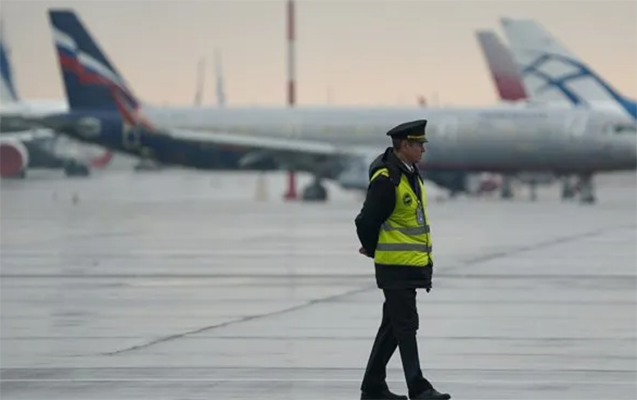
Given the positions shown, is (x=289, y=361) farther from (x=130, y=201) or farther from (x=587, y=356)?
(x=130, y=201)

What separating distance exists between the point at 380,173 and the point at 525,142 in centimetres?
4518

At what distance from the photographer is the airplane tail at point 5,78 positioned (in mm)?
100062

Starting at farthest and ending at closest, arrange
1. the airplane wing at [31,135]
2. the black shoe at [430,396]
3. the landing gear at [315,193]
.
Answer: the airplane wing at [31,135], the landing gear at [315,193], the black shoe at [430,396]

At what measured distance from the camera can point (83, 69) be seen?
60906mm

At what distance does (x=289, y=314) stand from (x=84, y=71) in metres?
43.5

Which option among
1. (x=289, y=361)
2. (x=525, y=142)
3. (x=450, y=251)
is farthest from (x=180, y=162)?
(x=289, y=361)

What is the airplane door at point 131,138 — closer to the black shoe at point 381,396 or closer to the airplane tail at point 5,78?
the airplane tail at point 5,78

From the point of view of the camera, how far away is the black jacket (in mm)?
11977

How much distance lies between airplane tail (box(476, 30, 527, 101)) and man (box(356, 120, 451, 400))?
68661 millimetres

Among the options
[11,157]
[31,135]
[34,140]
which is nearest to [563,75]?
[11,157]

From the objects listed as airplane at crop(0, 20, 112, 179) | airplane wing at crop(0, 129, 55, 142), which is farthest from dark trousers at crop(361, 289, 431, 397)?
airplane wing at crop(0, 129, 55, 142)

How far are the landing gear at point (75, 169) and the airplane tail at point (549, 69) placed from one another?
140 feet

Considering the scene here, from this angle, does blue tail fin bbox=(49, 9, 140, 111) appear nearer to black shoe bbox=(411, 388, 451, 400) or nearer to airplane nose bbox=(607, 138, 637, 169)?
airplane nose bbox=(607, 138, 637, 169)

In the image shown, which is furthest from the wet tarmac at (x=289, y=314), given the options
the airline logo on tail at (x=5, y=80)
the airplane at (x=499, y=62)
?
the airline logo on tail at (x=5, y=80)
